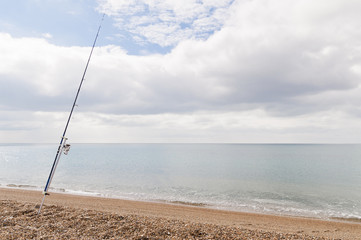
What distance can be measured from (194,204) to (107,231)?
13523 mm

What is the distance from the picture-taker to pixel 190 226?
880cm

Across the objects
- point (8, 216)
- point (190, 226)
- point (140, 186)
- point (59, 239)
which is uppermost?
point (190, 226)

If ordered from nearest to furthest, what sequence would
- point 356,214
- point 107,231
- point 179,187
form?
point 107,231, point 356,214, point 179,187

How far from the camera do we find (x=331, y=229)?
1398 cm

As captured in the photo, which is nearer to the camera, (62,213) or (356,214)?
Result: (62,213)

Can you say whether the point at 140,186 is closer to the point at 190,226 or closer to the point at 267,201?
the point at 267,201

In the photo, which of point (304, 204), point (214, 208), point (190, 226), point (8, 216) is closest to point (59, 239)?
point (8, 216)

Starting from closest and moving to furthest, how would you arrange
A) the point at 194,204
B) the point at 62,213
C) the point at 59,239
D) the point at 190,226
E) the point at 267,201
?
the point at 59,239
the point at 190,226
the point at 62,213
the point at 194,204
the point at 267,201

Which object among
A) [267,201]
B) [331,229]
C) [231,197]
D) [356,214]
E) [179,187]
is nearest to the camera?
[331,229]

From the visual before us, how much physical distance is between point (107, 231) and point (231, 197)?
58.8 feet

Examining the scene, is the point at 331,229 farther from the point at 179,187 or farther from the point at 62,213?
the point at 179,187

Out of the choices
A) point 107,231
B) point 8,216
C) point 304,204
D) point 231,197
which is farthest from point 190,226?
point 304,204

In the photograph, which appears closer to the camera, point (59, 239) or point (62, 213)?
point (59, 239)

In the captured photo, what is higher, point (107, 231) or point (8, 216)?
point (107, 231)
